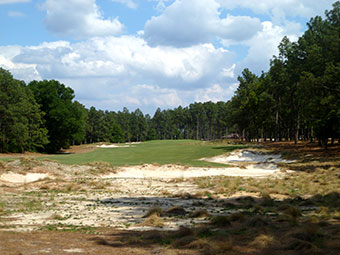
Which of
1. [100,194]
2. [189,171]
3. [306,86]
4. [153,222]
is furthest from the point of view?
[306,86]

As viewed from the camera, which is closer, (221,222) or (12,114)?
(221,222)

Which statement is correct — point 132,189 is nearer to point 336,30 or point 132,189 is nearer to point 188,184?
point 188,184

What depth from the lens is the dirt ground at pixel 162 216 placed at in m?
9.48

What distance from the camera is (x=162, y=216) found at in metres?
14.3

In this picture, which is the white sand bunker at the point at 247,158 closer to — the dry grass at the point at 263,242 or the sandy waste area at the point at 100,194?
the sandy waste area at the point at 100,194

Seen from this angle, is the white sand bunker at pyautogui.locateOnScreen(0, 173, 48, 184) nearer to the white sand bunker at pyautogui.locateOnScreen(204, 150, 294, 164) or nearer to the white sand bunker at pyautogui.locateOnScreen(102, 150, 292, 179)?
the white sand bunker at pyautogui.locateOnScreen(102, 150, 292, 179)

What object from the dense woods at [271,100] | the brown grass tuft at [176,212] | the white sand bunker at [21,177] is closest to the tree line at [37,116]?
the dense woods at [271,100]

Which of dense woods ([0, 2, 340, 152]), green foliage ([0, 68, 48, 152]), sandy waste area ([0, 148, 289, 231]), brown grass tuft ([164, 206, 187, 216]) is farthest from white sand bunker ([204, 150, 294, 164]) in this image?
green foliage ([0, 68, 48, 152])

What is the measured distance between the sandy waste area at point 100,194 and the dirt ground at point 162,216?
0.05m

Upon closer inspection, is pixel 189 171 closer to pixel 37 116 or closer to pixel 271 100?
pixel 37 116

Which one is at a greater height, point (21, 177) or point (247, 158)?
point (247, 158)

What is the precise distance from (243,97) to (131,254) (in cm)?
7743

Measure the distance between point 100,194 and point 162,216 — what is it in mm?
8749

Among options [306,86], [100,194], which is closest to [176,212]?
[100,194]
